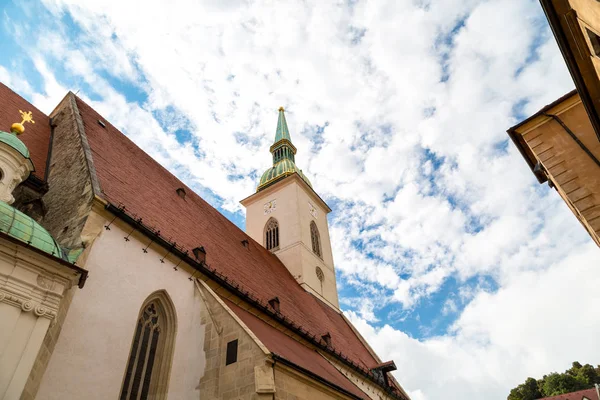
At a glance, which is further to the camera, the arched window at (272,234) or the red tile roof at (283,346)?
the arched window at (272,234)

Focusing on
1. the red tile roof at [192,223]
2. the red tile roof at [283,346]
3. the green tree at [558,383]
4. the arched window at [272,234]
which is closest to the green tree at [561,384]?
the green tree at [558,383]

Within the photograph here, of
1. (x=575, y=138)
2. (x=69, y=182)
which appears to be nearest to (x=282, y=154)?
(x=69, y=182)

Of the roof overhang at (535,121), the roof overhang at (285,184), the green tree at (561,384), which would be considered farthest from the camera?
the green tree at (561,384)

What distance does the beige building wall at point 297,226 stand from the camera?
20.9 meters

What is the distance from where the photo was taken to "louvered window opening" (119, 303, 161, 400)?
318 inches

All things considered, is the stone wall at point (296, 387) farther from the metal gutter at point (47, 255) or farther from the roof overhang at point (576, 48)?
the roof overhang at point (576, 48)

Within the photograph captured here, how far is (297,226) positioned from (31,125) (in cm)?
1316

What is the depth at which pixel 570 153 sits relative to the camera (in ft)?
31.3

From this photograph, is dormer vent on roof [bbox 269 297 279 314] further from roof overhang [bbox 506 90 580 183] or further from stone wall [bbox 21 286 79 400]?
roof overhang [bbox 506 90 580 183]

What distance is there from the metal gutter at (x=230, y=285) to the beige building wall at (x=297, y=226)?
223 inches

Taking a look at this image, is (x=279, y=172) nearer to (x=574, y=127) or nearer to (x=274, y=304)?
(x=274, y=304)

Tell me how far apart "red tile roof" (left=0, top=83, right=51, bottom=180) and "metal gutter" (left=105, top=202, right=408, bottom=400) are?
9.08 ft

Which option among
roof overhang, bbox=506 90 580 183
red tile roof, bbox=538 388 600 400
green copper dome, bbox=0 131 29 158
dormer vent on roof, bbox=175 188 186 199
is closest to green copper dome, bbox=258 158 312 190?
dormer vent on roof, bbox=175 188 186 199

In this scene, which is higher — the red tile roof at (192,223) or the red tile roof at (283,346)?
the red tile roof at (192,223)
